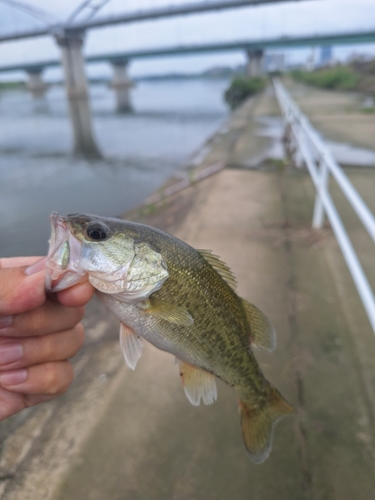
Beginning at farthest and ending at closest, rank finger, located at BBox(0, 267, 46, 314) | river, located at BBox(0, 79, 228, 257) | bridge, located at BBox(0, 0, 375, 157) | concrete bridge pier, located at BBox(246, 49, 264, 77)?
concrete bridge pier, located at BBox(246, 49, 264, 77), bridge, located at BBox(0, 0, 375, 157), river, located at BBox(0, 79, 228, 257), finger, located at BBox(0, 267, 46, 314)

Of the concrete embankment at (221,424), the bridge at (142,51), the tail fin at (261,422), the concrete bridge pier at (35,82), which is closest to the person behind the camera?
the tail fin at (261,422)

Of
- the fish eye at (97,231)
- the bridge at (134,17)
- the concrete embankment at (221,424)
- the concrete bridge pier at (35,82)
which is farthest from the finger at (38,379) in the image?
the concrete bridge pier at (35,82)

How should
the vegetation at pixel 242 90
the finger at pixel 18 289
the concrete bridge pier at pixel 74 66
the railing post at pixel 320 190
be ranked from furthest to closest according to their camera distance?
the concrete bridge pier at pixel 74 66
the vegetation at pixel 242 90
the railing post at pixel 320 190
the finger at pixel 18 289

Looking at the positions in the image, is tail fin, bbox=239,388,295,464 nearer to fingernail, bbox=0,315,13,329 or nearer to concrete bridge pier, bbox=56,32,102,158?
fingernail, bbox=0,315,13,329

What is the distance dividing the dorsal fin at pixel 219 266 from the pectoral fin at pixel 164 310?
23 cm

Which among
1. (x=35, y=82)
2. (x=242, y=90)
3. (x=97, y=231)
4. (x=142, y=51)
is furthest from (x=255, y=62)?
(x=97, y=231)

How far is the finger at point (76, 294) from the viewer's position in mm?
1268

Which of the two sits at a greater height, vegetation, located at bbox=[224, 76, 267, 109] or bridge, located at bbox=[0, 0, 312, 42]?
bridge, located at bbox=[0, 0, 312, 42]

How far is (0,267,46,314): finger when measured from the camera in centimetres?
118

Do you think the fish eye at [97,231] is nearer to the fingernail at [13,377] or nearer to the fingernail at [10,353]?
the fingernail at [10,353]

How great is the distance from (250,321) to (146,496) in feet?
3.45

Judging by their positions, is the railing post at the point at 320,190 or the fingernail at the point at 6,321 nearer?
the fingernail at the point at 6,321

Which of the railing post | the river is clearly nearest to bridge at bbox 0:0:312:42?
the river

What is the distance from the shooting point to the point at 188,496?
5.87 ft
